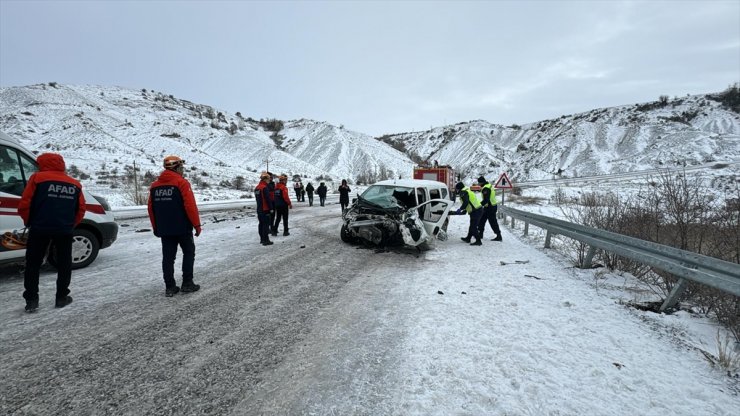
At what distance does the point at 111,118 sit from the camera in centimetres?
5231

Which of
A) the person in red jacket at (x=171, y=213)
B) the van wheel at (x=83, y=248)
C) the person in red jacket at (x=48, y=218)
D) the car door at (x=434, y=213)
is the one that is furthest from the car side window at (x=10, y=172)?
the car door at (x=434, y=213)

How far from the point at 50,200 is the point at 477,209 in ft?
27.3

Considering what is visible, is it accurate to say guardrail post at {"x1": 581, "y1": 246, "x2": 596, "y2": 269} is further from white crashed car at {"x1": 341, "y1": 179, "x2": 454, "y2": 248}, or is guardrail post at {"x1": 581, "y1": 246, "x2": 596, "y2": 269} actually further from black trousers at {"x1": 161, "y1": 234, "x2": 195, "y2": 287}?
black trousers at {"x1": 161, "y1": 234, "x2": 195, "y2": 287}

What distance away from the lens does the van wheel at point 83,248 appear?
556 centimetres

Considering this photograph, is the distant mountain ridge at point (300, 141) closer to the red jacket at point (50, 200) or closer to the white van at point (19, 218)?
the white van at point (19, 218)

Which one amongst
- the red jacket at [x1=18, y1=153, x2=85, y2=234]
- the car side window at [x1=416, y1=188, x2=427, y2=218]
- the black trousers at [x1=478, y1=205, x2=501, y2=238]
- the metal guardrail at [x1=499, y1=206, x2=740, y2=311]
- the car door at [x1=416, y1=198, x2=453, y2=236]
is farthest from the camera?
the black trousers at [x1=478, y1=205, x2=501, y2=238]

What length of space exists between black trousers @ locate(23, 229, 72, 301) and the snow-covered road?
0.87ft

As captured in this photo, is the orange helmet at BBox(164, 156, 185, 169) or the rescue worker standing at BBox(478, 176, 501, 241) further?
the rescue worker standing at BBox(478, 176, 501, 241)

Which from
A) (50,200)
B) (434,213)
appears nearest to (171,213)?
(50,200)

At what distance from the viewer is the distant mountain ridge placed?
40.8 meters

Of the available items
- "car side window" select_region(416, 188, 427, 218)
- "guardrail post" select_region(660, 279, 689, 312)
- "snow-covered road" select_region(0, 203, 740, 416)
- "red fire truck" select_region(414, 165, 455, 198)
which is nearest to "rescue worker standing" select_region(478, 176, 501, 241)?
"car side window" select_region(416, 188, 427, 218)

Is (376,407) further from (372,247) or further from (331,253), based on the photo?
(372,247)

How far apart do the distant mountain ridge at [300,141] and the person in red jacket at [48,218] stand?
78.0 feet

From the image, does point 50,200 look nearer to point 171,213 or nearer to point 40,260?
point 40,260
